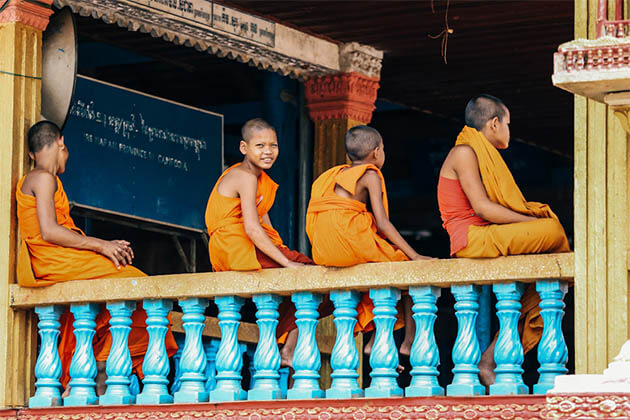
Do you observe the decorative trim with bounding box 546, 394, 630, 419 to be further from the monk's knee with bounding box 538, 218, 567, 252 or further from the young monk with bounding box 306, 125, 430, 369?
the young monk with bounding box 306, 125, 430, 369

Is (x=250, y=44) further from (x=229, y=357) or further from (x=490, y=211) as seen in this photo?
(x=490, y=211)

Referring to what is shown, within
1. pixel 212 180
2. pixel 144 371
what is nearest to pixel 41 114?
pixel 144 371

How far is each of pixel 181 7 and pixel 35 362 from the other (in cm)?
258

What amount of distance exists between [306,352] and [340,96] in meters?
4.18

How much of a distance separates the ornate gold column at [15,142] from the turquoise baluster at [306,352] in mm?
1700

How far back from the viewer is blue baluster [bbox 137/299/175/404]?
24.5 ft

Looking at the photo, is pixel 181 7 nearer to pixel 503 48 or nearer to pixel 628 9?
pixel 503 48

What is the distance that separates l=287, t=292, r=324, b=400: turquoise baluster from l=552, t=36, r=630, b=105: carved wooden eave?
1.82m

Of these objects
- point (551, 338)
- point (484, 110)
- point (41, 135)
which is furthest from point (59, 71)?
point (551, 338)

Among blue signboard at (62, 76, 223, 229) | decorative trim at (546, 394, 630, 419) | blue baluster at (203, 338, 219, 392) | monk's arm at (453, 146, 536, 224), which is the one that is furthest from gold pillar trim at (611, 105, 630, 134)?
blue signboard at (62, 76, 223, 229)

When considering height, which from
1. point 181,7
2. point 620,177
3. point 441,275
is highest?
point 181,7

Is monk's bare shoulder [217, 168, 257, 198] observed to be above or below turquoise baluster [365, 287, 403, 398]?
above

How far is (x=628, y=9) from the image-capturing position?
666 centimetres

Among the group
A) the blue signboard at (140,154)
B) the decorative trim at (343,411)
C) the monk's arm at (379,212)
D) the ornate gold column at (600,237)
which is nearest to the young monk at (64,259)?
the decorative trim at (343,411)
